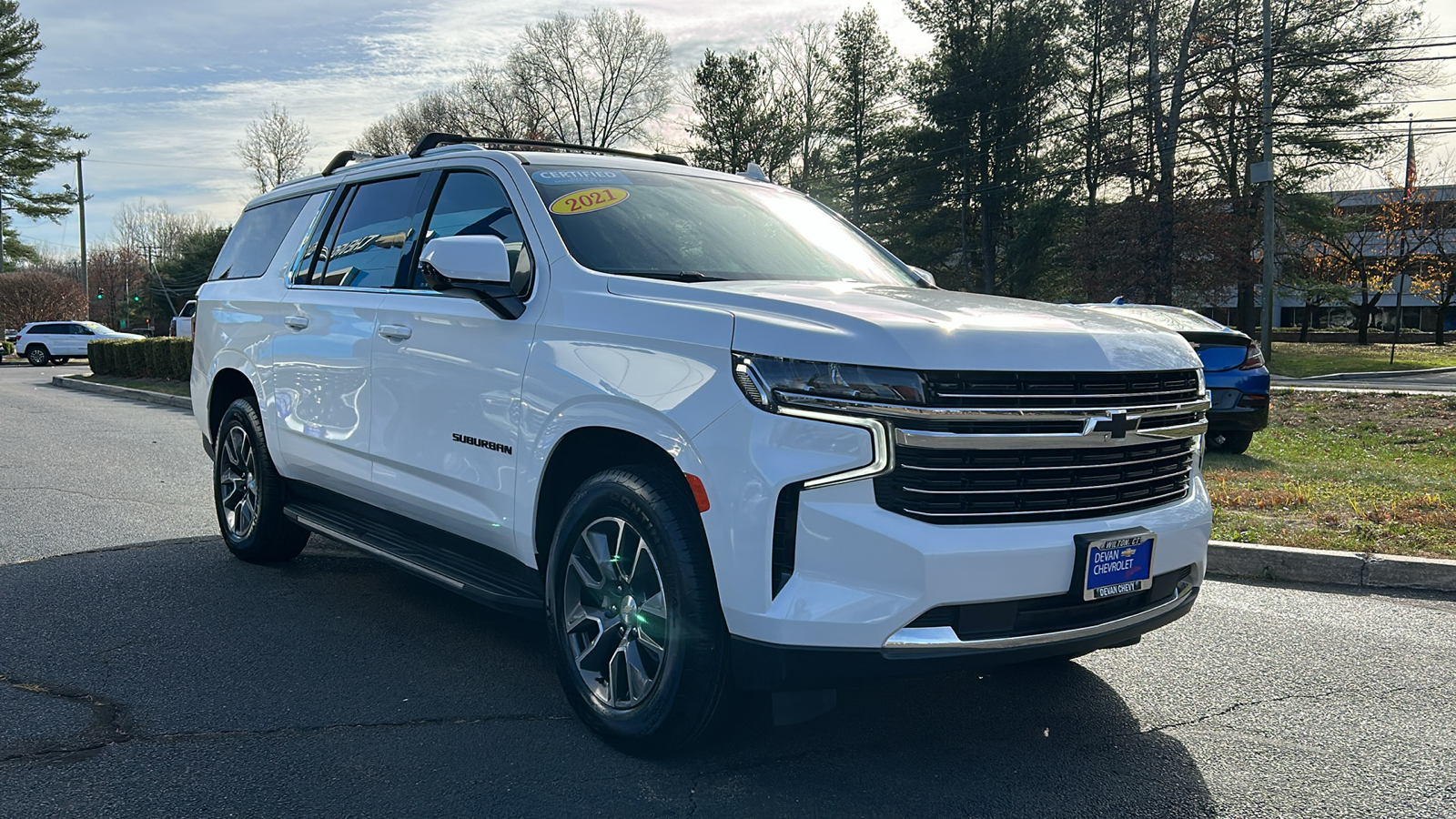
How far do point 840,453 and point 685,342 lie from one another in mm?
640

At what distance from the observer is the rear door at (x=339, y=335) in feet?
16.0

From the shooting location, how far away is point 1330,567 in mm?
6117

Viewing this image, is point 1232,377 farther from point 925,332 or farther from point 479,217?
point 925,332

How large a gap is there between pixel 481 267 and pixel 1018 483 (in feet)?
6.50

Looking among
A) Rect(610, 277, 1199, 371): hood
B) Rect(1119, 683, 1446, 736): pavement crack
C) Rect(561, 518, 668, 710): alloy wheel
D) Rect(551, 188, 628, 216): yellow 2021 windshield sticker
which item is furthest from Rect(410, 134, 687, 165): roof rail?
Rect(1119, 683, 1446, 736): pavement crack

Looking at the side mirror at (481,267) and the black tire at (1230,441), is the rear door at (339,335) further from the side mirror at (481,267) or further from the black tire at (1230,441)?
the black tire at (1230,441)

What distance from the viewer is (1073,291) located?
38500 mm

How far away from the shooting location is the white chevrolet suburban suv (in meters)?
2.91

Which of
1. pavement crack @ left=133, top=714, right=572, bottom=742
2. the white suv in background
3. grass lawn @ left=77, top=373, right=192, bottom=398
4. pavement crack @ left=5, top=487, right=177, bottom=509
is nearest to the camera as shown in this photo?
pavement crack @ left=133, top=714, right=572, bottom=742

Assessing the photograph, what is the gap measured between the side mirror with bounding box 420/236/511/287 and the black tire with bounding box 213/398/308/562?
8.38ft

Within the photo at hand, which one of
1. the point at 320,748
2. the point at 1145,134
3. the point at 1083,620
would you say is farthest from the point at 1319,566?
the point at 1145,134

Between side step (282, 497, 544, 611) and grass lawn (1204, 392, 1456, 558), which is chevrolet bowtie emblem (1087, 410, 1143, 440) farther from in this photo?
grass lawn (1204, 392, 1456, 558)

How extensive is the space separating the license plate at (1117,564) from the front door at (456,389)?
1936 millimetres

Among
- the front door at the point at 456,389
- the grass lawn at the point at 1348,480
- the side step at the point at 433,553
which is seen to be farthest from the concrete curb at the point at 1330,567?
the front door at the point at 456,389
